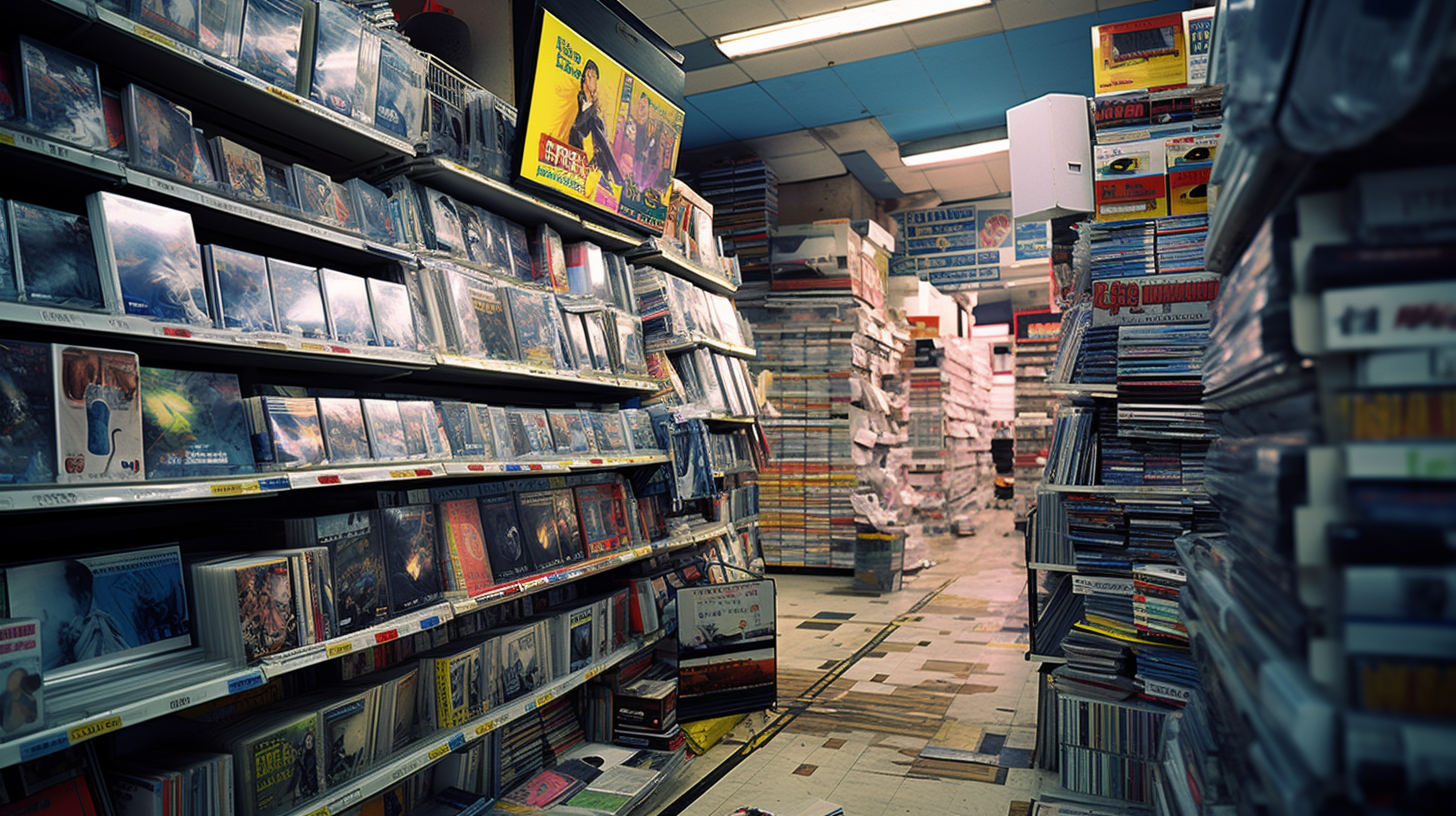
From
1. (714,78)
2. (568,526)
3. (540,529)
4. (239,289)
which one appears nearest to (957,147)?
(714,78)

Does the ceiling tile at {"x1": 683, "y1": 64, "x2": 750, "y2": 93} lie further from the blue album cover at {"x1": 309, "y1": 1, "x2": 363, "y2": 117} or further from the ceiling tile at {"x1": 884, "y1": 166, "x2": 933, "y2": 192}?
the blue album cover at {"x1": 309, "y1": 1, "x2": 363, "y2": 117}

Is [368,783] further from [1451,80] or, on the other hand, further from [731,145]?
[731,145]

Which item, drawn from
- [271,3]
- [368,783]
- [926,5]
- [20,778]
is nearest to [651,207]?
[271,3]

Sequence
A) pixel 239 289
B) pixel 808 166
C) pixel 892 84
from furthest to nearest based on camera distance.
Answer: pixel 808 166
pixel 892 84
pixel 239 289

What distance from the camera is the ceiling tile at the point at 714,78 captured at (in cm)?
647

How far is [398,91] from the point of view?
285 centimetres

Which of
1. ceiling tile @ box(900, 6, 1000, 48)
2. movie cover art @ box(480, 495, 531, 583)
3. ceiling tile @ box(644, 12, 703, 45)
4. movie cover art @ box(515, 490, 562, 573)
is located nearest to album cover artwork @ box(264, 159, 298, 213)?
movie cover art @ box(480, 495, 531, 583)

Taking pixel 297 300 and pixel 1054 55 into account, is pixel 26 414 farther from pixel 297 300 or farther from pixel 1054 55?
pixel 1054 55

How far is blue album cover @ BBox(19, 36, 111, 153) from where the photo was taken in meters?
1.77

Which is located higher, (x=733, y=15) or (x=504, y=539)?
(x=733, y=15)

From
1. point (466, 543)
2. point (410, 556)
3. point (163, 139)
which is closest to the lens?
point (163, 139)

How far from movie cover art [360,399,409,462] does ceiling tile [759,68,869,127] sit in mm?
4974

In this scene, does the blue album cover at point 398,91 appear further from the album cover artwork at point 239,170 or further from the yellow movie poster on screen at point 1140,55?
the yellow movie poster on screen at point 1140,55

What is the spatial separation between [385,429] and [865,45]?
4.85m
